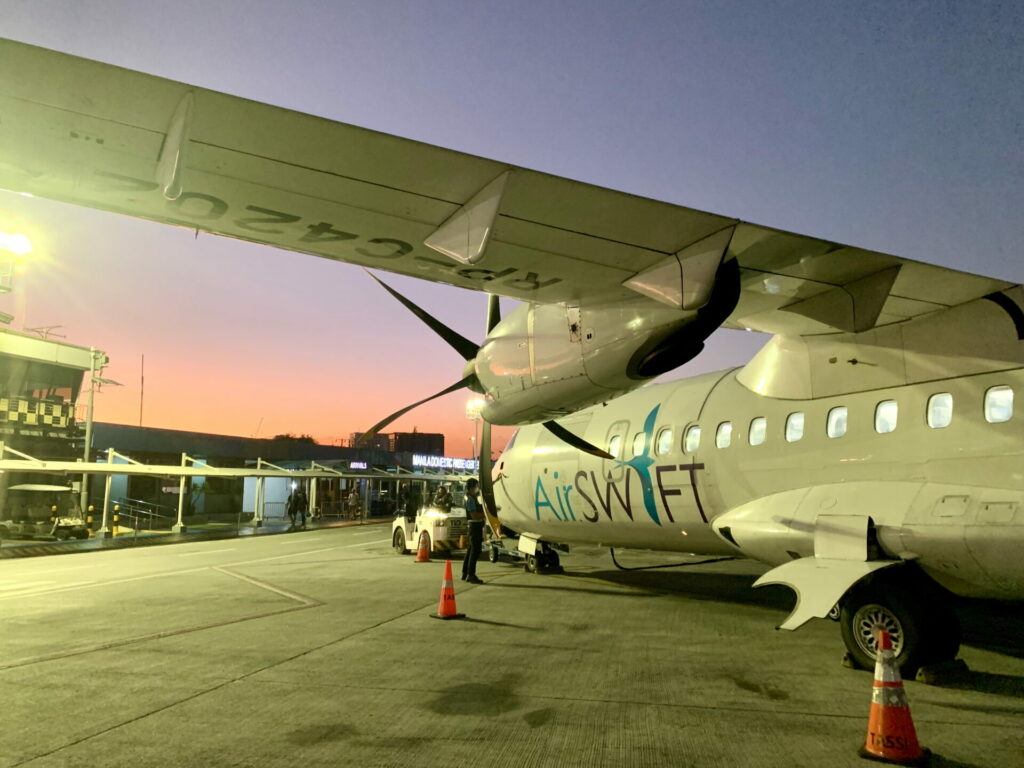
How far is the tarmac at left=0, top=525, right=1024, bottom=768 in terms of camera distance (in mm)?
4227

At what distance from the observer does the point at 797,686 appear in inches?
224

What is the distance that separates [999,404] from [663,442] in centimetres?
423

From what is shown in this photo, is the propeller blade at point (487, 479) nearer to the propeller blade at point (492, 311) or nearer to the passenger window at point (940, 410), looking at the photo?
the propeller blade at point (492, 311)

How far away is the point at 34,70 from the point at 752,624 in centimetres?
881

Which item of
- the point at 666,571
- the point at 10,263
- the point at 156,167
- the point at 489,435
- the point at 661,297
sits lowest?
the point at 666,571

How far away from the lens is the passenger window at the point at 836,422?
7.16m

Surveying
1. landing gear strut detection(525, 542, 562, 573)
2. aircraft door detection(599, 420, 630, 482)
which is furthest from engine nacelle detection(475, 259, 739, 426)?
landing gear strut detection(525, 542, 562, 573)

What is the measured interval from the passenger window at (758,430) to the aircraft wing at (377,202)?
2.05m

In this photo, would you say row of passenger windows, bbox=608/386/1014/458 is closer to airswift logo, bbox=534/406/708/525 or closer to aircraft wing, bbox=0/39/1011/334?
airswift logo, bbox=534/406/708/525

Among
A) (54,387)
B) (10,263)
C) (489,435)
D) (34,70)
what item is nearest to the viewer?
(34,70)

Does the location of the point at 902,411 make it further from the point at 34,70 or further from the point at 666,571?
the point at 666,571

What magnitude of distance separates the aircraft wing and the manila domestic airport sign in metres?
70.6

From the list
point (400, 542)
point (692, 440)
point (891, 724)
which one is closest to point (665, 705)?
point (891, 724)

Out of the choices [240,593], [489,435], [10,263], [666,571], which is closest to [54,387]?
[10,263]
